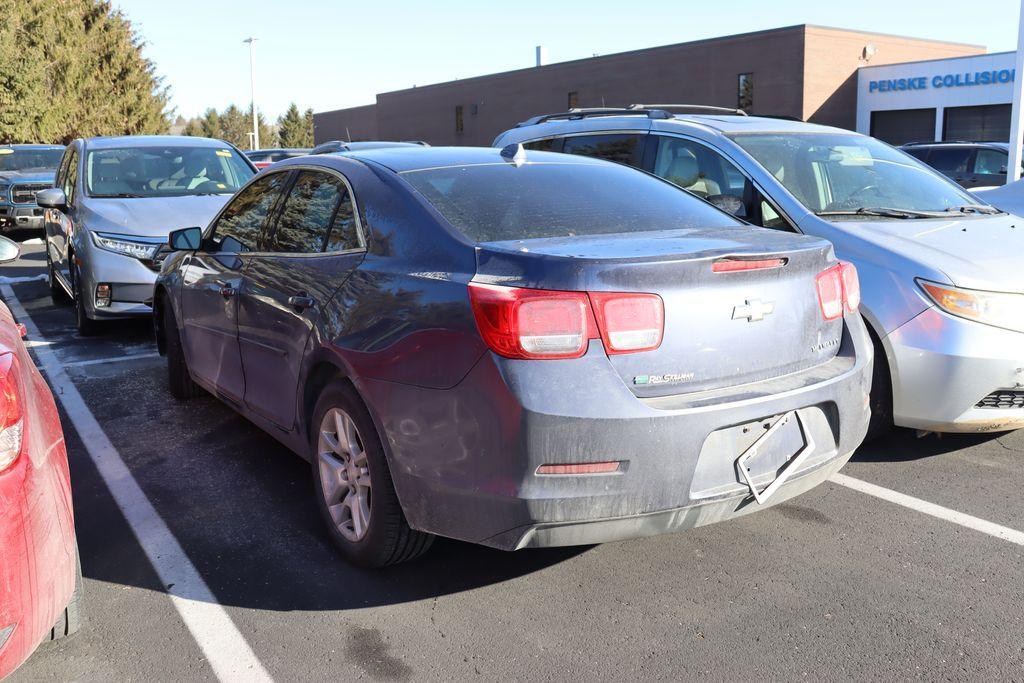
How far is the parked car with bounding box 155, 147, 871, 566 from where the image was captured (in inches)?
114

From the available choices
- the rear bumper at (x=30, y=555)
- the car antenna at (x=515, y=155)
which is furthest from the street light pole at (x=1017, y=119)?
the rear bumper at (x=30, y=555)

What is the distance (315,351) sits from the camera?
3.71m

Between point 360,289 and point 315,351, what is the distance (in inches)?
13.9

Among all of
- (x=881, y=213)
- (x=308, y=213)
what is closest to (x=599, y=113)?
(x=881, y=213)

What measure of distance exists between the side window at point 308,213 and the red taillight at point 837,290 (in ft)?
6.50

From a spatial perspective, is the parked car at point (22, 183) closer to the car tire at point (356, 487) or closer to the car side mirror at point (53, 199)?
the car side mirror at point (53, 199)

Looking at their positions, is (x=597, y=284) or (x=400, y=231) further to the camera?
(x=400, y=231)

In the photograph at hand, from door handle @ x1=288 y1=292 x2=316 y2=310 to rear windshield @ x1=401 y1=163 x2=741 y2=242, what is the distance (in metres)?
0.63

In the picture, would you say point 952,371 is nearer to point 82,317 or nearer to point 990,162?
point 82,317

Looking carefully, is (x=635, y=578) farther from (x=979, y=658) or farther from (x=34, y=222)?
(x=34, y=222)

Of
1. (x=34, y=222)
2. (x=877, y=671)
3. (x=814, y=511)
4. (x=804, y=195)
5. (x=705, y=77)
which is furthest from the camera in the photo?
(x=705, y=77)

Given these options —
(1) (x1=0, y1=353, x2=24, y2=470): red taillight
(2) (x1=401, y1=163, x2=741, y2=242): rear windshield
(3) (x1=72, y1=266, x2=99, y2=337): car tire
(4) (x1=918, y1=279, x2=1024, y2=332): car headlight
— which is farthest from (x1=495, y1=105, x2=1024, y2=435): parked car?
(3) (x1=72, y1=266, x2=99, y2=337): car tire

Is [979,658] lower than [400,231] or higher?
lower

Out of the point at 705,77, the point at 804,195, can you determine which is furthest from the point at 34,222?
the point at 705,77
